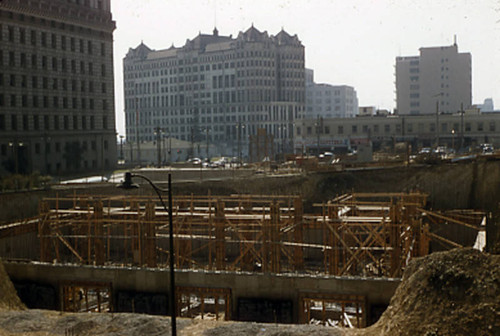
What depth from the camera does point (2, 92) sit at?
71.6m

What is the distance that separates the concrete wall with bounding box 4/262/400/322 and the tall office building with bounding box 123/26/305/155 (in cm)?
11428

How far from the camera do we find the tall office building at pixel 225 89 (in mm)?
152000

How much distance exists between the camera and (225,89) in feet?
509

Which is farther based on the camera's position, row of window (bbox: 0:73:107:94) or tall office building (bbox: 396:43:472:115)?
tall office building (bbox: 396:43:472:115)

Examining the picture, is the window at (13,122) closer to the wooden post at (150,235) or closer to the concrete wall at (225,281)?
the concrete wall at (225,281)

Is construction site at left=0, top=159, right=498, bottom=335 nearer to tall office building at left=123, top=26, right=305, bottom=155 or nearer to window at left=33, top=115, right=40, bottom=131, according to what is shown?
window at left=33, top=115, right=40, bottom=131

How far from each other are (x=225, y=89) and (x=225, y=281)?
5068 inches

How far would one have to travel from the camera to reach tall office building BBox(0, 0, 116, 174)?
72.4 m

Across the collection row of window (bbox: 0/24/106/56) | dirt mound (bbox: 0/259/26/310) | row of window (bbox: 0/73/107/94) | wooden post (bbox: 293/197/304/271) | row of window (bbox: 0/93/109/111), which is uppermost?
row of window (bbox: 0/24/106/56)

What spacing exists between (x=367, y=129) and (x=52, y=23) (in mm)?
49704

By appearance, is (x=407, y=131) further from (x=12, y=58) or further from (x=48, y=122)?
(x=12, y=58)

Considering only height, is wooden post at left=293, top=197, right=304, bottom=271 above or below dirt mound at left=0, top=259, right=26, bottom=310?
above

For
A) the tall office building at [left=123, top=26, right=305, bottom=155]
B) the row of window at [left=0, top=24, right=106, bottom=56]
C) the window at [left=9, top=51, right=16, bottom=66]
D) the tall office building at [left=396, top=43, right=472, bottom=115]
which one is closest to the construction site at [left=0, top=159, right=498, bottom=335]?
the window at [left=9, top=51, right=16, bottom=66]

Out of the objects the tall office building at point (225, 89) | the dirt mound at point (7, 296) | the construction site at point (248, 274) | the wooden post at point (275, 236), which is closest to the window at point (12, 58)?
the construction site at point (248, 274)
